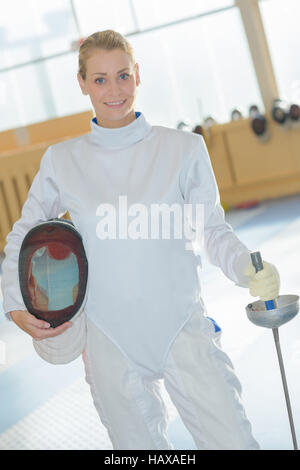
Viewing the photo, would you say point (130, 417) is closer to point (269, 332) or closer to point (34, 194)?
point (34, 194)

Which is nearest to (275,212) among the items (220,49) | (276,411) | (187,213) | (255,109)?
(255,109)

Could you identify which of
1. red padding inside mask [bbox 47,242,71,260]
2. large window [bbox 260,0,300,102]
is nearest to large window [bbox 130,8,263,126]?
large window [bbox 260,0,300,102]

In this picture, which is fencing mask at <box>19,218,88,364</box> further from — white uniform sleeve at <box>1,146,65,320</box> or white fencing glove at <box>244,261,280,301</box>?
white fencing glove at <box>244,261,280,301</box>

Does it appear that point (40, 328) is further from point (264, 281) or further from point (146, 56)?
point (146, 56)

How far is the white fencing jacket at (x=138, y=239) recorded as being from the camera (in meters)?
1.39

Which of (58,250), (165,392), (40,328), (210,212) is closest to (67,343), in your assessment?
(40,328)

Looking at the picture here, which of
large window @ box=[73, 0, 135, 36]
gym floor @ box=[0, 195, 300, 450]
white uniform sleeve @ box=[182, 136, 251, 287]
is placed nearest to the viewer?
white uniform sleeve @ box=[182, 136, 251, 287]

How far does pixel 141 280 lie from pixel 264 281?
0.82 ft

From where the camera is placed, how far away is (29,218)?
4.94 feet

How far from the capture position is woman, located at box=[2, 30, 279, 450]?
1370 mm

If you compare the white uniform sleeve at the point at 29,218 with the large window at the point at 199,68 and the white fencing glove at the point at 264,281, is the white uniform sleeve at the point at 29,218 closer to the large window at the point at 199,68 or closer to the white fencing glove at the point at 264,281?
the white fencing glove at the point at 264,281

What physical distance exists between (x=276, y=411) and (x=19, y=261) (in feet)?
3.64

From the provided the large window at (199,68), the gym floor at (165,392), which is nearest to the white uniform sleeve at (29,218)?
the gym floor at (165,392)

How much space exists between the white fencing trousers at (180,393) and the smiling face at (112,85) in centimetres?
45
